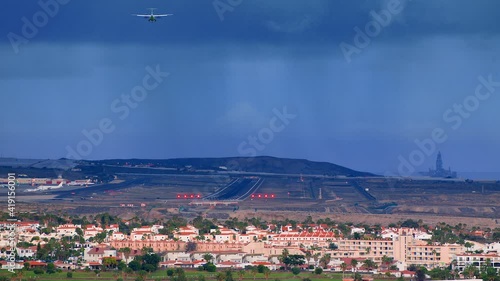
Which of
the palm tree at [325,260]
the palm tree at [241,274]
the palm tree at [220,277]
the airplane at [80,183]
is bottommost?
the palm tree at [220,277]

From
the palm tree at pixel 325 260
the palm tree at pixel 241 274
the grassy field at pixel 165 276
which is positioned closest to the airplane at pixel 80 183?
the palm tree at pixel 325 260

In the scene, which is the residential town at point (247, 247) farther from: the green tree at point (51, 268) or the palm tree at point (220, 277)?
the palm tree at point (220, 277)

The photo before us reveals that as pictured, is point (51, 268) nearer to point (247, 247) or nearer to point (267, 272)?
point (267, 272)

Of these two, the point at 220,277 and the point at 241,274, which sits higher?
the point at 241,274

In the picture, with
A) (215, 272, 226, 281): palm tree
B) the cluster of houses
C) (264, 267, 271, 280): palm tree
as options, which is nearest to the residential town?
the cluster of houses

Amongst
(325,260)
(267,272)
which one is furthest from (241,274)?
(325,260)

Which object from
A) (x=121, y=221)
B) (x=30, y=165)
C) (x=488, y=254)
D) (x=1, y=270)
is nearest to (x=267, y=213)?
(x=121, y=221)

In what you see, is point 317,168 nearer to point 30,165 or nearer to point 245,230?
point 30,165

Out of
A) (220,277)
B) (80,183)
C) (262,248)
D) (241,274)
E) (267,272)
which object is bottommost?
(220,277)
